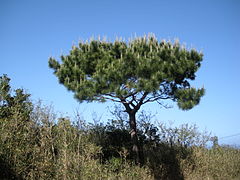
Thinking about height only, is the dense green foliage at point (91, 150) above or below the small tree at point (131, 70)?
below

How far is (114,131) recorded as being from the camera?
8766mm

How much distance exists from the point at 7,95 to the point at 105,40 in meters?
3.69

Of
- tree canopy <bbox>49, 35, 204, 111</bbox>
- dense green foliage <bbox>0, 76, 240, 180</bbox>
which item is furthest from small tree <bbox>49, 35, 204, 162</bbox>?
dense green foliage <bbox>0, 76, 240, 180</bbox>

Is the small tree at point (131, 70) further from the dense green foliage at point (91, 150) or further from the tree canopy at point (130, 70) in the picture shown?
the dense green foliage at point (91, 150)

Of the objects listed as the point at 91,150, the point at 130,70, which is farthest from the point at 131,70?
the point at 91,150

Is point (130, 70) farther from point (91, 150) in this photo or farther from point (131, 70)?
point (91, 150)

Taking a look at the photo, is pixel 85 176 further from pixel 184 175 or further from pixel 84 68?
pixel 184 175

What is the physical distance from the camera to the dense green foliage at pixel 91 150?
478 cm

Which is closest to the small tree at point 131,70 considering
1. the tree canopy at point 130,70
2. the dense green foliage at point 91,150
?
the tree canopy at point 130,70

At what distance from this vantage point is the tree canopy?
541cm

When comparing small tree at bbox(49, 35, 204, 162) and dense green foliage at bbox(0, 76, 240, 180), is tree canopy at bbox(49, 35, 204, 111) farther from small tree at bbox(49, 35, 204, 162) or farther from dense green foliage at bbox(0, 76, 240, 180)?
dense green foliage at bbox(0, 76, 240, 180)

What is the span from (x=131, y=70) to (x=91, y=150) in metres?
2.32

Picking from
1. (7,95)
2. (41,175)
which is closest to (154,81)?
(41,175)

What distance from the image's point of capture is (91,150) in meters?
6.07
